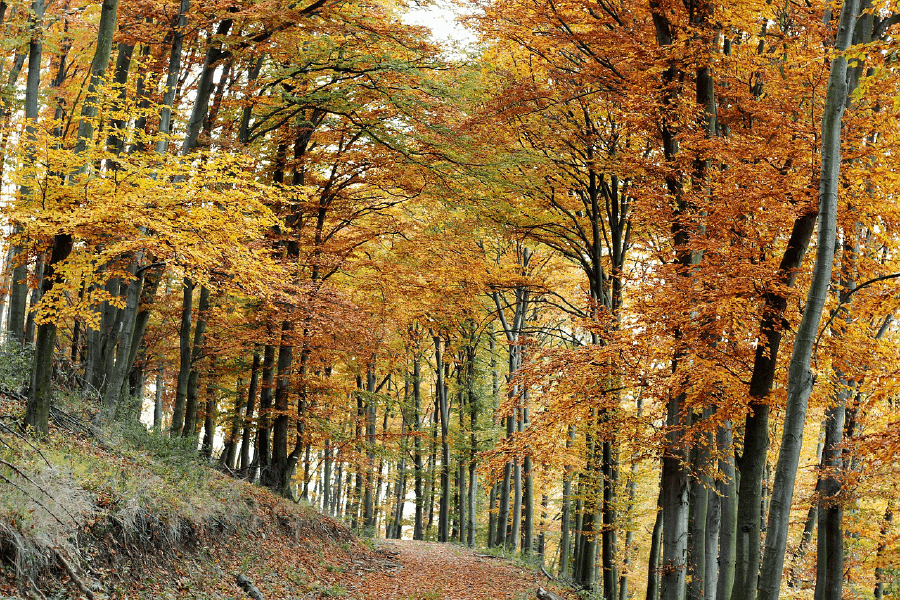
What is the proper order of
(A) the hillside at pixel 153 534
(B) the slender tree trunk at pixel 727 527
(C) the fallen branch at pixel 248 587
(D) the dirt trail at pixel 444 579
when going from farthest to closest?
(D) the dirt trail at pixel 444 579, (B) the slender tree trunk at pixel 727 527, (C) the fallen branch at pixel 248 587, (A) the hillside at pixel 153 534

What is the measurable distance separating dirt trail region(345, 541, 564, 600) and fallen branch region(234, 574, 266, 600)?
2748 millimetres

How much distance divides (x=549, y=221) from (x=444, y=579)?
832 cm

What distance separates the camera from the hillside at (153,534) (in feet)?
18.7

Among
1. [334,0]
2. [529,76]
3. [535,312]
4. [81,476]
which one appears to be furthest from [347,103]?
[535,312]

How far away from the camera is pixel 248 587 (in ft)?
29.0

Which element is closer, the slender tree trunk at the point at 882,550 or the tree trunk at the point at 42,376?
the tree trunk at the point at 42,376

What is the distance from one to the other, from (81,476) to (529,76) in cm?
1068

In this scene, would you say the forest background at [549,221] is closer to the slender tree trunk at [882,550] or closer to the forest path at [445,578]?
the slender tree trunk at [882,550]

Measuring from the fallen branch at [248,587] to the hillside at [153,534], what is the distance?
0.04m

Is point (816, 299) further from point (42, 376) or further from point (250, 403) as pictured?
point (250, 403)

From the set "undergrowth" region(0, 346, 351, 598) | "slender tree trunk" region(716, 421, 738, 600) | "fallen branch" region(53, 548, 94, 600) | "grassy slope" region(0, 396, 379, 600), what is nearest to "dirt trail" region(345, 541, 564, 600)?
"grassy slope" region(0, 396, 379, 600)

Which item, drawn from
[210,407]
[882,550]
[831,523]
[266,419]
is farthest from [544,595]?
[210,407]

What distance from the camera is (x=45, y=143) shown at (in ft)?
25.3

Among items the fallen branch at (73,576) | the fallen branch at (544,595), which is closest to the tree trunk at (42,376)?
the fallen branch at (73,576)
